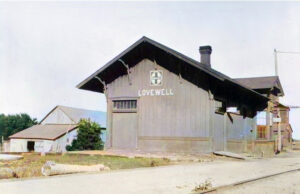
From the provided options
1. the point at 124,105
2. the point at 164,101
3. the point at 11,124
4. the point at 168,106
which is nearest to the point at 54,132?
the point at 11,124

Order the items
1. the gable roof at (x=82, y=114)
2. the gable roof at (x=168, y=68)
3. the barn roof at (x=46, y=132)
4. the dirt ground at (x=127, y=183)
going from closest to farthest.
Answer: the dirt ground at (x=127, y=183) → the gable roof at (x=168, y=68) → the barn roof at (x=46, y=132) → the gable roof at (x=82, y=114)

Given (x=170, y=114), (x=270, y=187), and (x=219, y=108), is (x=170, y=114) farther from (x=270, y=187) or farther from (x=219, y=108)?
(x=270, y=187)

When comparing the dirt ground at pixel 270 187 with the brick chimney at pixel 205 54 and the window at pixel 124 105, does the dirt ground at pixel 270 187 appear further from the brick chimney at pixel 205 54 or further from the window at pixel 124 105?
the brick chimney at pixel 205 54

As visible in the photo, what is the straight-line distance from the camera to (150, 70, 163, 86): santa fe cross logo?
2047 cm

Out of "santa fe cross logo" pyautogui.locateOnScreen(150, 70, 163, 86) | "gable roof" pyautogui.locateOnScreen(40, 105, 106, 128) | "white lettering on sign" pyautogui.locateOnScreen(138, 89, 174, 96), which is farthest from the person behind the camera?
"gable roof" pyautogui.locateOnScreen(40, 105, 106, 128)

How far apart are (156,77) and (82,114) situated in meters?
46.6

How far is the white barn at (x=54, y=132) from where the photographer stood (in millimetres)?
53812

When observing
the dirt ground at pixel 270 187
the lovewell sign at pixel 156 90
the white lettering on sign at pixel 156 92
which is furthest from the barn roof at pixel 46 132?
the dirt ground at pixel 270 187

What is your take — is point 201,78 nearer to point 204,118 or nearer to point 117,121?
point 204,118

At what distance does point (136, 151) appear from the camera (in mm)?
20203

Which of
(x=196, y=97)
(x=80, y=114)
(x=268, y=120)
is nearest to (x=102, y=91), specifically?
(x=196, y=97)

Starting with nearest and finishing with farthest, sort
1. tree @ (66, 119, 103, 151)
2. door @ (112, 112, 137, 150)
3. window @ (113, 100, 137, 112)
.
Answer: door @ (112, 112, 137, 150)
window @ (113, 100, 137, 112)
tree @ (66, 119, 103, 151)

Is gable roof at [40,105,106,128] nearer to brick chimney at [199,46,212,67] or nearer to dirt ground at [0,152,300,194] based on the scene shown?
brick chimney at [199,46,212,67]

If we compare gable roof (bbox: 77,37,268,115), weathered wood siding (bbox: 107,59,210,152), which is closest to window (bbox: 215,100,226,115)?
gable roof (bbox: 77,37,268,115)
